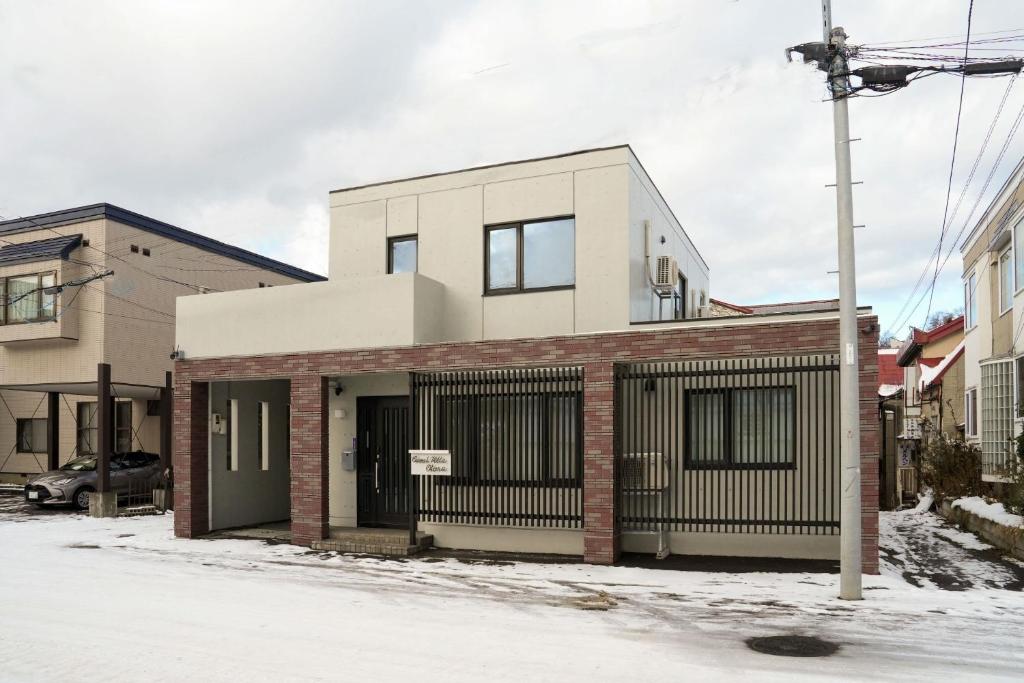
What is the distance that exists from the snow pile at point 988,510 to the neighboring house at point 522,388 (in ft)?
9.48

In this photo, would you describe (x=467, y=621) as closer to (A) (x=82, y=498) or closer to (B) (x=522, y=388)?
(B) (x=522, y=388)

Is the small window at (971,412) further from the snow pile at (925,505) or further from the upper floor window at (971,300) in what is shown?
the snow pile at (925,505)

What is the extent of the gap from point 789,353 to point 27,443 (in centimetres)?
2509

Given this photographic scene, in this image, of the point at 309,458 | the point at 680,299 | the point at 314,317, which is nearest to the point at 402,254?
the point at 314,317

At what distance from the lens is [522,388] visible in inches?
478

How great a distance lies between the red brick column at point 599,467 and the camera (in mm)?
11203

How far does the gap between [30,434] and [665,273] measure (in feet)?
73.4

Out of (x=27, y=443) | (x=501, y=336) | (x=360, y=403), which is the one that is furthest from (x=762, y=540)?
(x=27, y=443)

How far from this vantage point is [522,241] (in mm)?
13750

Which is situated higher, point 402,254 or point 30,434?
point 402,254

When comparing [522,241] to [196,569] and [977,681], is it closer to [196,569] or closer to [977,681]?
[196,569]

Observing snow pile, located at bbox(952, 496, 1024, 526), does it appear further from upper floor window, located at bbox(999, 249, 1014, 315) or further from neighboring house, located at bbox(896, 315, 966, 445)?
neighboring house, located at bbox(896, 315, 966, 445)

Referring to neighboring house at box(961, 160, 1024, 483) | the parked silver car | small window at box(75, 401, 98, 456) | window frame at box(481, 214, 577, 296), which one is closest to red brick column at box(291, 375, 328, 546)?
window frame at box(481, 214, 577, 296)

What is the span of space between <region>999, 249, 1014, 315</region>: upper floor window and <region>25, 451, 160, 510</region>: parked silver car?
19277 millimetres
